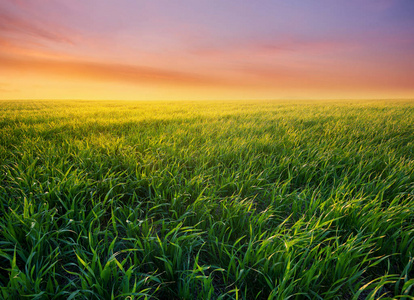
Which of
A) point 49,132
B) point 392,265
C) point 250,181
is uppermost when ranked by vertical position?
point 49,132

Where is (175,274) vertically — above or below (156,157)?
below

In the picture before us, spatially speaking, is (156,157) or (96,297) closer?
(96,297)

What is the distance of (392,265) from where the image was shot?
1.39m

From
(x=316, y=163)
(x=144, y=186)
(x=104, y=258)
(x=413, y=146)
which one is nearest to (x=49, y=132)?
(x=144, y=186)

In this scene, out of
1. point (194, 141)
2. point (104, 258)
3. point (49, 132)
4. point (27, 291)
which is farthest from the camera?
point (49, 132)

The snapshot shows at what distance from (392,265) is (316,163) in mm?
1527


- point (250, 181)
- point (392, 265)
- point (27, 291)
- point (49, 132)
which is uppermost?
point (49, 132)

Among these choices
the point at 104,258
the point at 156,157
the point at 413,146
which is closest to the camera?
the point at 104,258

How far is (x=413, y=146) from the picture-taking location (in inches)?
145

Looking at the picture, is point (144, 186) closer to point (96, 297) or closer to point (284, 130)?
point (96, 297)

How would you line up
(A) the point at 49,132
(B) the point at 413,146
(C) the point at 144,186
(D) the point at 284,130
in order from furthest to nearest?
(D) the point at 284,130, (A) the point at 49,132, (B) the point at 413,146, (C) the point at 144,186

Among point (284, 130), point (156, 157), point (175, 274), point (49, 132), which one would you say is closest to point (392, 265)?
point (175, 274)

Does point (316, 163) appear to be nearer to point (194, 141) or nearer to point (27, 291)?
point (194, 141)

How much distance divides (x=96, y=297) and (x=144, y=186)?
1.28 metres
